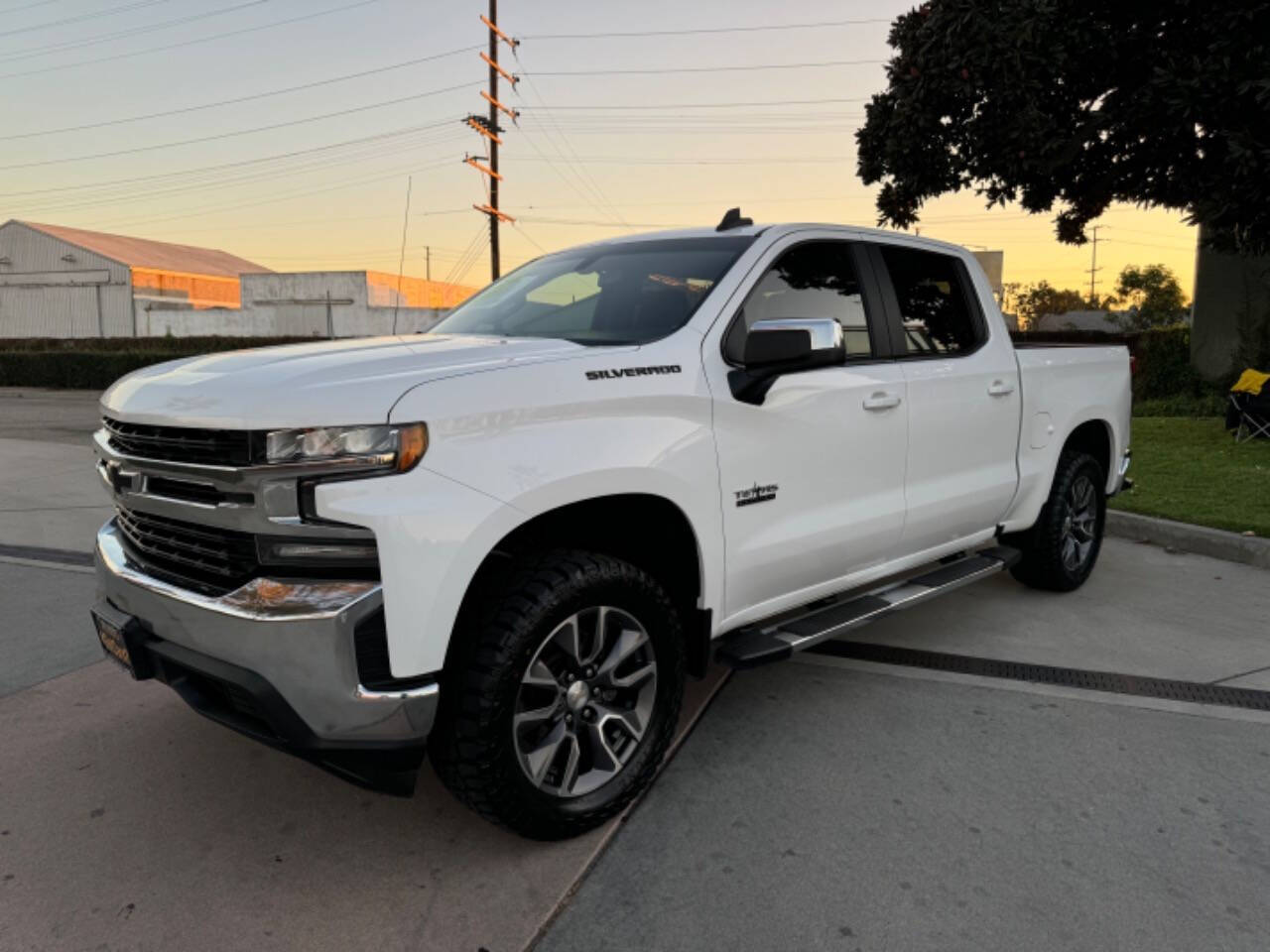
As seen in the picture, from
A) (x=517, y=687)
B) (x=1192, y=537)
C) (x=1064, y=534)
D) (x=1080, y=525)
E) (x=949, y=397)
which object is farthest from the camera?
(x=1192, y=537)

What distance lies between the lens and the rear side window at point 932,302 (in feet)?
13.6

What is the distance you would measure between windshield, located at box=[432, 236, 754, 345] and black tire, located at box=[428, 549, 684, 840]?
2.76 ft

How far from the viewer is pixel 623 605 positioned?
2838 mm

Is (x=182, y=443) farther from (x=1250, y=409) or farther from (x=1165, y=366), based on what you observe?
(x=1165, y=366)

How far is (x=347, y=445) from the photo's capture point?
2.30 metres

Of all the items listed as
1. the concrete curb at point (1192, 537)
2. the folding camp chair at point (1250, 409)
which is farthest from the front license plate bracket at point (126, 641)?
the folding camp chair at point (1250, 409)

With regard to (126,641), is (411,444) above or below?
above

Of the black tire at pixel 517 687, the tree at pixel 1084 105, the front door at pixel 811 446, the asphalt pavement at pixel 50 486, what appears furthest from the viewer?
the tree at pixel 1084 105

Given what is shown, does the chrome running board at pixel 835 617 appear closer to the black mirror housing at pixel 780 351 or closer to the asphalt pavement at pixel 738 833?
the asphalt pavement at pixel 738 833

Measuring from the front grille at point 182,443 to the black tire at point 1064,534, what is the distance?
427 centimetres

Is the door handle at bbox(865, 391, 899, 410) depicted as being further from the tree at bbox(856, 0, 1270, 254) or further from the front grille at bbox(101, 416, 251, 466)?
the tree at bbox(856, 0, 1270, 254)

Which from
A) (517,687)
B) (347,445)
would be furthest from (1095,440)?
(347,445)

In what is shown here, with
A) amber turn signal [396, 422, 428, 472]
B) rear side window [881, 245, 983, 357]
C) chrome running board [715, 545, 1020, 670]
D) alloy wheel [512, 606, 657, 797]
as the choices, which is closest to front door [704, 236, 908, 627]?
chrome running board [715, 545, 1020, 670]

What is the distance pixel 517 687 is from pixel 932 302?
291cm
